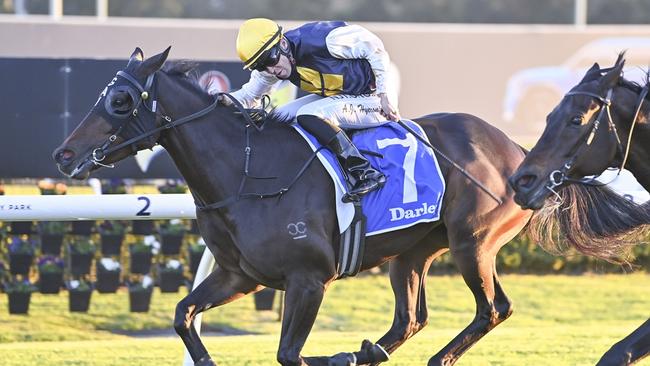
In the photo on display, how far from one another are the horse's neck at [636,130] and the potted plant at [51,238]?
198 inches

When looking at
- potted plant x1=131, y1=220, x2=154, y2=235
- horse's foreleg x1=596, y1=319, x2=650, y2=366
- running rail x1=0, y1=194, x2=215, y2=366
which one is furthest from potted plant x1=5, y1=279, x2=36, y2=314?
horse's foreleg x1=596, y1=319, x2=650, y2=366

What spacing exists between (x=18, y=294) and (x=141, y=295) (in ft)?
2.84

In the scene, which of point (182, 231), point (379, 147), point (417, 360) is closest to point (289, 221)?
point (379, 147)

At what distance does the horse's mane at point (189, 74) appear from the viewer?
17.2ft

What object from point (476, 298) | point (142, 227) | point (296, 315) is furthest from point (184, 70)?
point (142, 227)

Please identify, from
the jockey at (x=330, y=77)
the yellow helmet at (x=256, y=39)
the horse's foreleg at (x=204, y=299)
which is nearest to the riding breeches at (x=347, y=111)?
the jockey at (x=330, y=77)

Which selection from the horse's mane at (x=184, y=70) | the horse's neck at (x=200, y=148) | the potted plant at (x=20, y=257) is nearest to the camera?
the horse's neck at (x=200, y=148)

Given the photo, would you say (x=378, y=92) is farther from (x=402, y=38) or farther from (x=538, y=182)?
(x=402, y=38)

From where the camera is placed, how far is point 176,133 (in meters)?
5.15

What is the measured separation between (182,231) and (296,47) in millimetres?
3529

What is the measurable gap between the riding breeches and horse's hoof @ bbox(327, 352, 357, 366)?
105cm

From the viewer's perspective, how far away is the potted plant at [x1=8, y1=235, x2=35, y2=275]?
27.1ft

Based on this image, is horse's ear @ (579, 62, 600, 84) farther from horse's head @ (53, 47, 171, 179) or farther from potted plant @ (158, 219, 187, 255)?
potted plant @ (158, 219, 187, 255)

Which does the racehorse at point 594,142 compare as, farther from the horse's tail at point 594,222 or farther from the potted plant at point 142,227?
the potted plant at point 142,227
